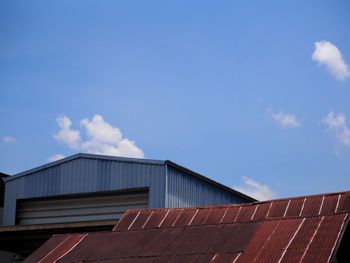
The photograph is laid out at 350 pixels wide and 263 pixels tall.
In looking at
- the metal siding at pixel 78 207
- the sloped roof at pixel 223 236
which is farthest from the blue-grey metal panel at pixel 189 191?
the sloped roof at pixel 223 236

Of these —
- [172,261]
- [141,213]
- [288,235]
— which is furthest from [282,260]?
[141,213]

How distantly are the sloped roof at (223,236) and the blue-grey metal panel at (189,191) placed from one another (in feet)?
21.1

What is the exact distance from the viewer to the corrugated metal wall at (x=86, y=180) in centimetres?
2080

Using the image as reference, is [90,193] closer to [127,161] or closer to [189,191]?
[127,161]

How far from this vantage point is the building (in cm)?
2078

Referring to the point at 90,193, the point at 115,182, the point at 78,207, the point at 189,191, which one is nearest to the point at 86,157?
the point at 90,193

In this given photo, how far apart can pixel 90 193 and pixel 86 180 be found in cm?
52

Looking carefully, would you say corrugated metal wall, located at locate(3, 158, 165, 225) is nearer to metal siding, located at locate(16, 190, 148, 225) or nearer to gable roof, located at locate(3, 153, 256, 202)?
gable roof, located at locate(3, 153, 256, 202)

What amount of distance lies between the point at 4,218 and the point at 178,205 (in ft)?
25.0

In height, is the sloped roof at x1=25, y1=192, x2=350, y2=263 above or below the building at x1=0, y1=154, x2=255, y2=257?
below

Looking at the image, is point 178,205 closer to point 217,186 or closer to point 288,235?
point 217,186

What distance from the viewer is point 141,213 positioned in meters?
14.3

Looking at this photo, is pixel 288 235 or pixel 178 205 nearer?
pixel 288 235

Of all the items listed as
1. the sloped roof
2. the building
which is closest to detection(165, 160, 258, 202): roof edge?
the building
